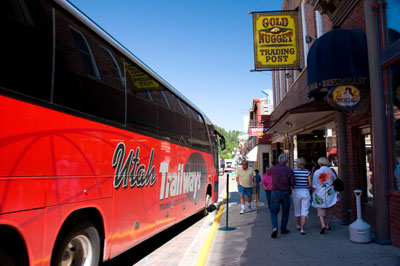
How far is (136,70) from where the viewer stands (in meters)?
6.25

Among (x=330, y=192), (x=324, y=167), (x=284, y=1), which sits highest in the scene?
(x=284, y=1)

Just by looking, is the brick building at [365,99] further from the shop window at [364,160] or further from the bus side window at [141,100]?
the bus side window at [141,100]

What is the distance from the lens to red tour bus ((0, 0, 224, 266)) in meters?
3.14

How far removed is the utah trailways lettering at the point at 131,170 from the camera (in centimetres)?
504

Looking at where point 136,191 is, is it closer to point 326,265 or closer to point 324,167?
point 326,265

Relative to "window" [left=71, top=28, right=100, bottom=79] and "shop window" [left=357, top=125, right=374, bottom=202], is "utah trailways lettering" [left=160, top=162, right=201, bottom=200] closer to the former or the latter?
"window" [left=71, top=28, right=100, bottom=79]

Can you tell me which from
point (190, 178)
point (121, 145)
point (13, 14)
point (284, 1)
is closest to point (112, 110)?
point (121, 145)

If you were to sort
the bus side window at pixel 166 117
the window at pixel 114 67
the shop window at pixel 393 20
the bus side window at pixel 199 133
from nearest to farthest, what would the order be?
the window at pixel 114 67 → the shop window at pixel 393 20 → the bus side window at pixel 166 117 → the bus side window at pixel 199 133

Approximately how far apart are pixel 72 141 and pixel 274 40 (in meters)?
10.3

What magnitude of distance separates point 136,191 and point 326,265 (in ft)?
10.6

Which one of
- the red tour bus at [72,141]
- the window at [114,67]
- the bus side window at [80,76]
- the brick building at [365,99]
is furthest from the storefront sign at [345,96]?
the bus side window at [80,76]

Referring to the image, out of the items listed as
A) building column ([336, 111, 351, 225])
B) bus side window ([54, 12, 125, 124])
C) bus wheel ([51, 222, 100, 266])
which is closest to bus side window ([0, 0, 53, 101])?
bus side window ([54, 12, 125, 124])

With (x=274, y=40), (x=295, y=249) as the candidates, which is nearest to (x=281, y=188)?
(x=295, y=249)

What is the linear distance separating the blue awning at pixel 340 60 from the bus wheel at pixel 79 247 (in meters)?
6.15
